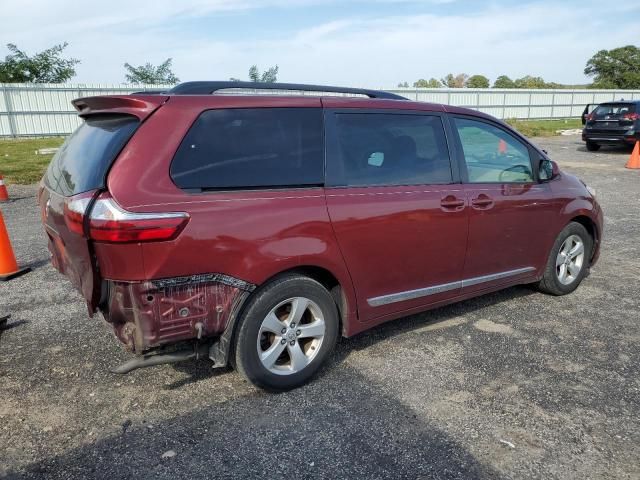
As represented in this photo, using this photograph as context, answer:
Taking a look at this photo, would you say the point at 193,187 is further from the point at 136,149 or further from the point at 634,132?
the point at 634,132

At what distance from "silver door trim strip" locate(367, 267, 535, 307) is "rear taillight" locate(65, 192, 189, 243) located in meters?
1.48

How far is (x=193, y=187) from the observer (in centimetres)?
289

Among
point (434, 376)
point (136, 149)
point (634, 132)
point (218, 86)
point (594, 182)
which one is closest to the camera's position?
point (136, 149)

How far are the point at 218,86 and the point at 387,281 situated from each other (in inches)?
66.1

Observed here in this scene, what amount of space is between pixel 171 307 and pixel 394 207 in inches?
62.0

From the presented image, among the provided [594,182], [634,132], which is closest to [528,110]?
[634,132]

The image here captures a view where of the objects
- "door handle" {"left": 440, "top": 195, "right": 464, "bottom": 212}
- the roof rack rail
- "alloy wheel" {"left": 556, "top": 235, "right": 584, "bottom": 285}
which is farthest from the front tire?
"alloy wheel" {"left": 556, "top": 235, "right": 584, "bottom": 285}

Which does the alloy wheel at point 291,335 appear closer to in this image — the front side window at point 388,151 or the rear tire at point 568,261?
the front side window at point 388,151

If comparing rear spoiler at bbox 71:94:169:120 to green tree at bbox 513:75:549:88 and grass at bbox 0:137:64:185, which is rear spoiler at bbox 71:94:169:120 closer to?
grass at bbox 0:137:64:185

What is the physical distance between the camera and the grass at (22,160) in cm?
1205

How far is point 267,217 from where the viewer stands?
304 cm

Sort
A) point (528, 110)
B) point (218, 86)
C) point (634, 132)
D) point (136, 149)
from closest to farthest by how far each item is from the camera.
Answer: point (136, 149) → point (218, 86) → point (634, 132) → point (528, 110)

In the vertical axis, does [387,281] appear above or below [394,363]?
above

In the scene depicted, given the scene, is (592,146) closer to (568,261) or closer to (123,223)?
(568,261)
